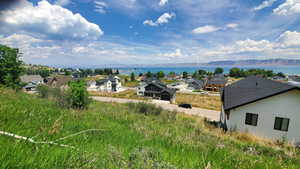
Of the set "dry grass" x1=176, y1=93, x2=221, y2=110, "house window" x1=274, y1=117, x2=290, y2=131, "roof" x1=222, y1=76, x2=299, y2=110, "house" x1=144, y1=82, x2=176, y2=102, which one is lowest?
"dry grass" x1=176, y1=93, x2=221, y2=110

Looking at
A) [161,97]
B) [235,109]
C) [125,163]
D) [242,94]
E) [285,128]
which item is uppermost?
[125,163]

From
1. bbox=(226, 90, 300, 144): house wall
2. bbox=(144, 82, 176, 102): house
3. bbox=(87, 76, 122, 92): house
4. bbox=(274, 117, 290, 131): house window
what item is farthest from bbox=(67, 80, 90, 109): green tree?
bbox=(87, 76, 122, 92): house

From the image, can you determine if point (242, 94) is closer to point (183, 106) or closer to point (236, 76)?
point (183, 106)

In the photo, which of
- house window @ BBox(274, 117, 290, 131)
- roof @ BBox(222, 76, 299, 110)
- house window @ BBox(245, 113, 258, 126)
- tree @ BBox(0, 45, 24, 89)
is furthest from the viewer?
tree @ BBox(0, 45, 24, 89)

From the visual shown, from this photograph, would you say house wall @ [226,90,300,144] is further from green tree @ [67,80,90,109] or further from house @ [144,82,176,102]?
house @ [144,82,176,102]

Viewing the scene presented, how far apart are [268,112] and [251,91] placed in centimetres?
280

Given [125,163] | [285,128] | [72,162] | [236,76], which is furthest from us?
[236,76]

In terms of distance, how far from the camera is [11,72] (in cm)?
2769

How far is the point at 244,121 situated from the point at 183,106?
31.5 m

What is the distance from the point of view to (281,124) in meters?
13.0

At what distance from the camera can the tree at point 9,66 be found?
26194 millimetres

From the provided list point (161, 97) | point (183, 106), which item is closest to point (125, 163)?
point (183, 106)

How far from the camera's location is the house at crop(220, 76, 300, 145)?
12.6 metres

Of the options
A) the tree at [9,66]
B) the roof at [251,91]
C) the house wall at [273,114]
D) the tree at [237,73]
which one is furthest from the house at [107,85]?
the tree at [237,73]
